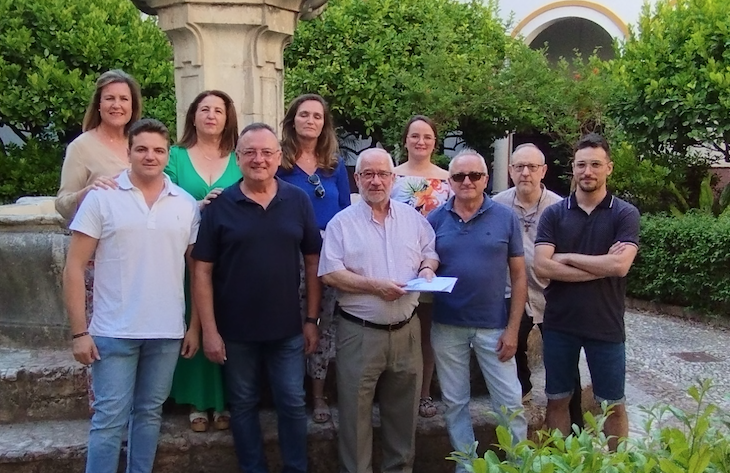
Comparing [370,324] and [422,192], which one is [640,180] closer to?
Result: [422,192]

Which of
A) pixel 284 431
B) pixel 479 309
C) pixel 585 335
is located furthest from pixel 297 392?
pixel 585 335

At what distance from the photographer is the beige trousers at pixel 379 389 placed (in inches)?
134

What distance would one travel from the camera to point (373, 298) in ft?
11.1

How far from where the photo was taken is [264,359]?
11.5ft

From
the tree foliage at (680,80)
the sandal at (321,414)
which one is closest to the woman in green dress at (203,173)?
the sandal at (321,414)

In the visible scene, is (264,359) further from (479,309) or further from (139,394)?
(479,309)

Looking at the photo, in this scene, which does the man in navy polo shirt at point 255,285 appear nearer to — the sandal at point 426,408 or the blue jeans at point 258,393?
the blue jeans at point 258,393

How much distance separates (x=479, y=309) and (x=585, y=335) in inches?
19.9

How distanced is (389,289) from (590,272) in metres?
0.93

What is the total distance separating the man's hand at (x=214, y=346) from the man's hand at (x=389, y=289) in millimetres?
730

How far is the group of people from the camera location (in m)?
3.10

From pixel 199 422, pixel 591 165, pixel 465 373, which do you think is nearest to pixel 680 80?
pixel 591 165

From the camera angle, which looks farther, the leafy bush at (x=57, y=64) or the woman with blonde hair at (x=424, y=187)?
the leafy bush at (x=57, y=64)

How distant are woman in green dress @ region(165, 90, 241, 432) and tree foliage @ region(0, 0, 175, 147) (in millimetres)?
6223
